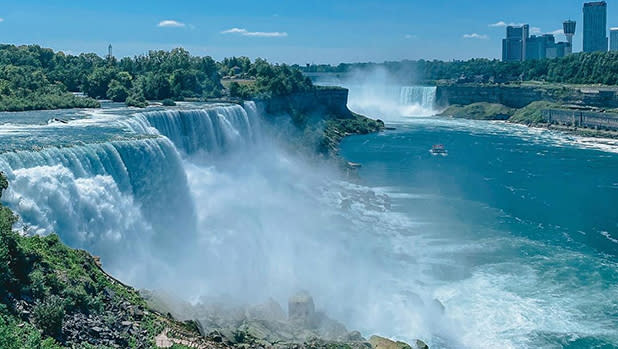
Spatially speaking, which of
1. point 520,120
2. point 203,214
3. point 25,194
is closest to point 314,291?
point 203,214

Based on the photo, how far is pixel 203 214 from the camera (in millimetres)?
27734

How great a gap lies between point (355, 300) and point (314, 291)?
1449 millimetres

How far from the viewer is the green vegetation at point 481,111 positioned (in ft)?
279

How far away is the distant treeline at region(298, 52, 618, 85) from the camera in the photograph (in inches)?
3573

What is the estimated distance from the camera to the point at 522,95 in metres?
85.1

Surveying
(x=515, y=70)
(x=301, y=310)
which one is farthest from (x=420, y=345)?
(x=515, y=70)

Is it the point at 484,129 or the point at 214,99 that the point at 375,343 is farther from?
the point at 484,129

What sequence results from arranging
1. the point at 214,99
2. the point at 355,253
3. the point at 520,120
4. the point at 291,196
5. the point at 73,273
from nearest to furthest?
the point at 73,273
the point at 355,253
the point at 291,196
the point at 214,99
the point at 520,120

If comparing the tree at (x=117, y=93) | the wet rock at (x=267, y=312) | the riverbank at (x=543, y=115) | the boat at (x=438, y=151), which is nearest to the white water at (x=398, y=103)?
the riverbank at (x=543, y=115)

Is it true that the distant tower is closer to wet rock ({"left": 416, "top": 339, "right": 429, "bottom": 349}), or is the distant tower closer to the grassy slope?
wet rock ({"left": 416, "top": 339, "right": 429, "bottom": 349})

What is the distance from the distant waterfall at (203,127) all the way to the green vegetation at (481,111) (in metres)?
46.7

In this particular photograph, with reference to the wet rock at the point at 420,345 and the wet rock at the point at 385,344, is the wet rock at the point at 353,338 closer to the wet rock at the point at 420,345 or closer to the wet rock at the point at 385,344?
the wet rock at the point at 385,344

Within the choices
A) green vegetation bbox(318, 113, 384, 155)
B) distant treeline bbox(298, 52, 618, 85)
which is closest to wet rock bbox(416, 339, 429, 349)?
green vegetation bbox(318, 113, 384, 155)

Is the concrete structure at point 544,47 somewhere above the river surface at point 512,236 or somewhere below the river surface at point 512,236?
above
